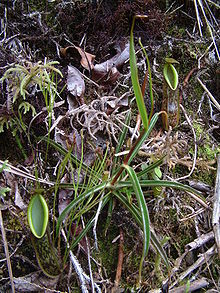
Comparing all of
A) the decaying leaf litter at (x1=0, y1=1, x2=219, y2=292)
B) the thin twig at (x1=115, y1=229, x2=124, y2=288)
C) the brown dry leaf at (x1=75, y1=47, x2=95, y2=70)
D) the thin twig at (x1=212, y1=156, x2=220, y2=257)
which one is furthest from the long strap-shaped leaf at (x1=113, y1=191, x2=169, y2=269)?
the brown dry leaf at (x1=75, y1=47, x2=95, y2=70)

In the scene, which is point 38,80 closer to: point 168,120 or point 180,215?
point 168,120

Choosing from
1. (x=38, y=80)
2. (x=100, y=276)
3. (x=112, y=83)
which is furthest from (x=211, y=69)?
(x=100, y=276)

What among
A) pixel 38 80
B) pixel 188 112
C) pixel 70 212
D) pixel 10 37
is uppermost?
pixel 10 37

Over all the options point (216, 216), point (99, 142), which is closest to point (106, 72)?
point (99, 142)

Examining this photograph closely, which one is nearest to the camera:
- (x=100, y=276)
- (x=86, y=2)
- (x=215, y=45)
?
(x=100, y=276)

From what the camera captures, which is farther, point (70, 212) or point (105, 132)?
Answer: point (105, 132)

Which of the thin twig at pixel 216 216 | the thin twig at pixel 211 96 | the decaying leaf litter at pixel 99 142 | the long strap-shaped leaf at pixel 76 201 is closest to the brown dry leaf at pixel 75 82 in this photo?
the decaying leaf litter at pixel 99 142

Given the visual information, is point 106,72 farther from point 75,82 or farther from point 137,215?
point 137,215
